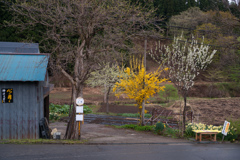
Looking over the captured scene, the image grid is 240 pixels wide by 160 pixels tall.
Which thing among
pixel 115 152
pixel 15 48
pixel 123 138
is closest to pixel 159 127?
pixel 123 138

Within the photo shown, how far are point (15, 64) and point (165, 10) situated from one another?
207 feet

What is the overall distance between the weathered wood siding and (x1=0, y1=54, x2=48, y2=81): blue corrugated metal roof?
1.50ft

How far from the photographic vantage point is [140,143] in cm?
1284

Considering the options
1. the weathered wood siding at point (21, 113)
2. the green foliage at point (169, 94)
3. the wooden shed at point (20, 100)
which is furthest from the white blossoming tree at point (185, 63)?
the green foliage at point (169, 94)

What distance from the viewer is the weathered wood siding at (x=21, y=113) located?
13020 mm

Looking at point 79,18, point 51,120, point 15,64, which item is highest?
point 79,18

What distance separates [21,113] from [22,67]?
236 centimetres

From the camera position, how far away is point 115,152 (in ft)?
34.3

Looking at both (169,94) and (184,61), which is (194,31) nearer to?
(169,94)

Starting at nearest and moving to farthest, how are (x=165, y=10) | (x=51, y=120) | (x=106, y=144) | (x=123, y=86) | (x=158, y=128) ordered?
(x=106, y=144) < (x=158, y=128) < (x=123, y=86) < (x=51, y=120) < (x=165, y=10)

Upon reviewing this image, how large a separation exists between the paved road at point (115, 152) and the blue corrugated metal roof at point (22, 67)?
3490 millimetres

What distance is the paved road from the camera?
30.8 ft

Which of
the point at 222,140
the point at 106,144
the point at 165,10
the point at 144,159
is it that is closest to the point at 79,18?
the point at 106,144

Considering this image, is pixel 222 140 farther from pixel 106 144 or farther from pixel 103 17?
pixel 103 17
